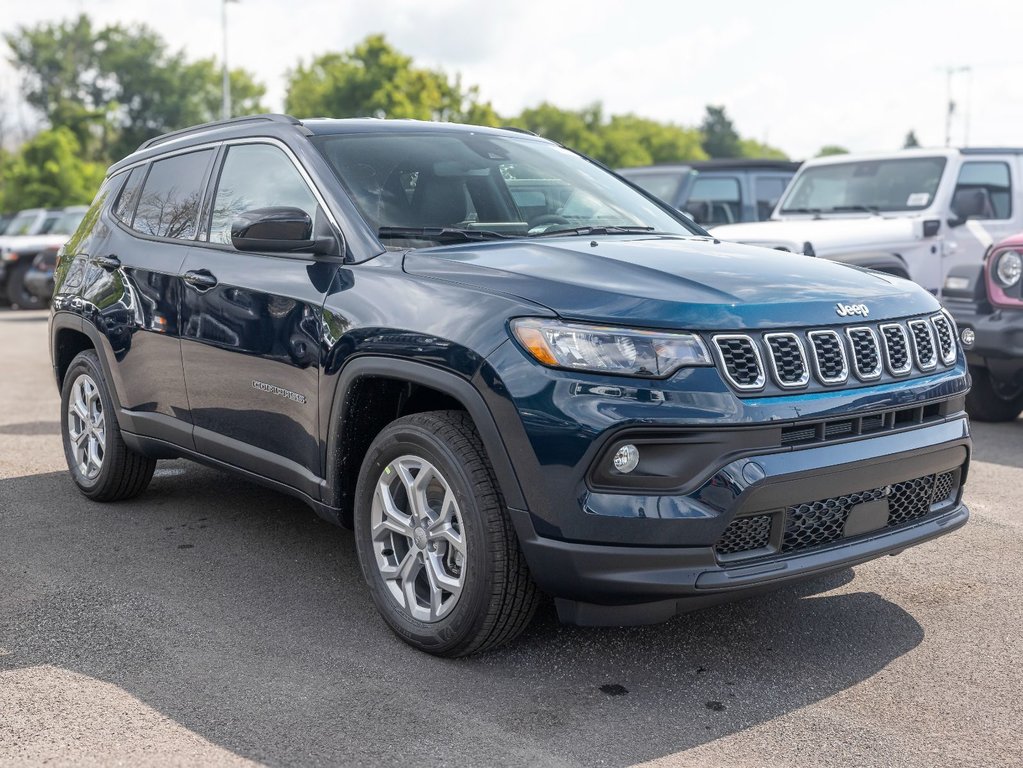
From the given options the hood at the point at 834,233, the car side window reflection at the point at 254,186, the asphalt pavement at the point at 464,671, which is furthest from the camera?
the hood at the point at 834,233

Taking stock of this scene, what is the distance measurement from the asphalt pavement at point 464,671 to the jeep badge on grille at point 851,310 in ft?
3.60

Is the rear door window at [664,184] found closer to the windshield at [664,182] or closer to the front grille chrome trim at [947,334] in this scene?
the windshield at [664,182]

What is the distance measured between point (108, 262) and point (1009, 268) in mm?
5504

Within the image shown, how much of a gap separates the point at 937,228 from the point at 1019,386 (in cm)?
194

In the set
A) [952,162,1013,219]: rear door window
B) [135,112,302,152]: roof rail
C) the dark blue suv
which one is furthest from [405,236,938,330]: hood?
[952,162,1013,219]: rear door window

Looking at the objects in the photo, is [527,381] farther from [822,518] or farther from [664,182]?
[664,182]

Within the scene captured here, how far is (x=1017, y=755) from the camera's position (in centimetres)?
311

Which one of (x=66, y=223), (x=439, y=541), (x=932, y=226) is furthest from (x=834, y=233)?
(x=66, y=223)

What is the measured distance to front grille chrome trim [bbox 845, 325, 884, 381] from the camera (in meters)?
3.56

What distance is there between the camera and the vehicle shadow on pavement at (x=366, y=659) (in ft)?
10.7

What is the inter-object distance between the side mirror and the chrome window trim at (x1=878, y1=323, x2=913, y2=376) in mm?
1836

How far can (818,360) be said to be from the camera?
137 inches

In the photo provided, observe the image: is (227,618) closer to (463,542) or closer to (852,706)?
(463,542)

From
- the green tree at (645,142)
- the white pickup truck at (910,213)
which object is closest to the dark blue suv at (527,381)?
the white pickup truck at (910,213)
